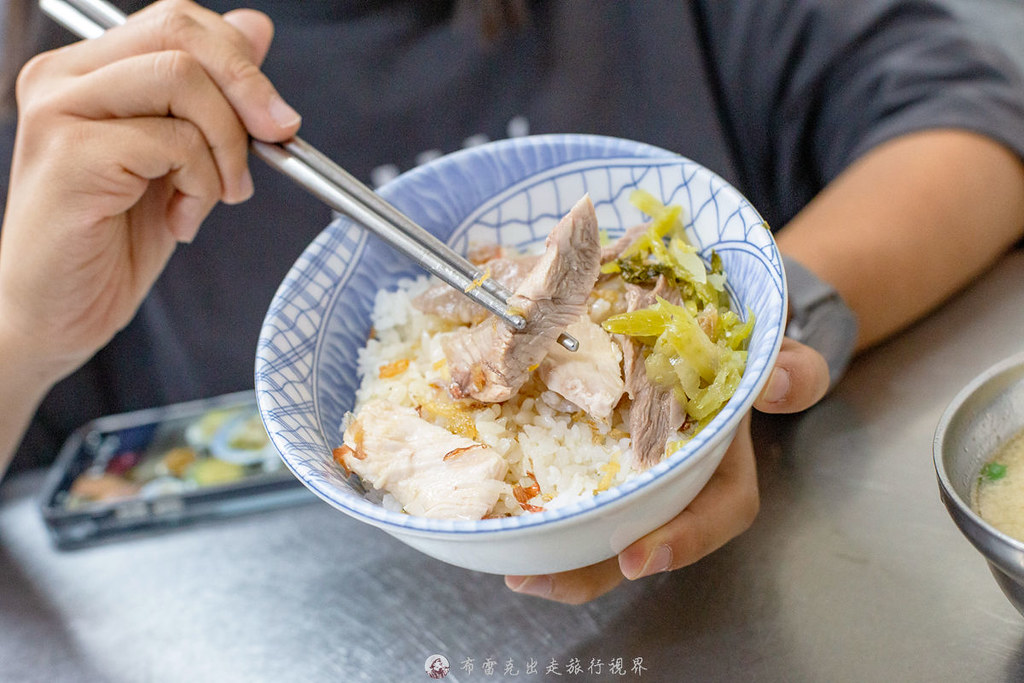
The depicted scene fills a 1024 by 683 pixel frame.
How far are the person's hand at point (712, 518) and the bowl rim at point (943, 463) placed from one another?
20cm

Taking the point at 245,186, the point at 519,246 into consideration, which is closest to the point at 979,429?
the point at 519,246

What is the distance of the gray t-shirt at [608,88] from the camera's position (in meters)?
1.81

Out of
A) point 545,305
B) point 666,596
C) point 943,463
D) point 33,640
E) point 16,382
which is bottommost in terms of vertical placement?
point 33,640

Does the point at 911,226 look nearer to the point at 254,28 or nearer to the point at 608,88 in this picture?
the point at 608,88

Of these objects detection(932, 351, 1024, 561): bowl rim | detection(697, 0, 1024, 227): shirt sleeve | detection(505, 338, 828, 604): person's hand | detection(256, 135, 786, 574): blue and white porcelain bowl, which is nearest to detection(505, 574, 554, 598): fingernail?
detection(505, 338, 828, 604): person's hand

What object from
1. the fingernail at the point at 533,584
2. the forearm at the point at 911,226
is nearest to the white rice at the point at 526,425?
the fingernail at the point at 533,584

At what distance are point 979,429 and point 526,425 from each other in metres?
0.53

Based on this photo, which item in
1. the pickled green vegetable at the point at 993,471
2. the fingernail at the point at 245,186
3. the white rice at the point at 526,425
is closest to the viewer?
the pickled green vegetable at the point at 993,471

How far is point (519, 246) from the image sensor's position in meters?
1.27

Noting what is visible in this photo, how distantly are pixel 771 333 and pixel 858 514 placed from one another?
0.48 meters

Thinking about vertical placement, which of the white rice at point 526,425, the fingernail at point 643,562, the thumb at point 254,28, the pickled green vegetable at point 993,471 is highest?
the thumb at point 254,28

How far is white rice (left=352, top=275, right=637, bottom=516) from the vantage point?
0.92 meters

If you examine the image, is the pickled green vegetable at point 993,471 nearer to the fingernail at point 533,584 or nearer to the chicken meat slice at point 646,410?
the chicken meat slice at point 646,410

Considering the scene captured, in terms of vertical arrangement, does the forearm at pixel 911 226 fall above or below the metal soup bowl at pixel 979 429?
below
